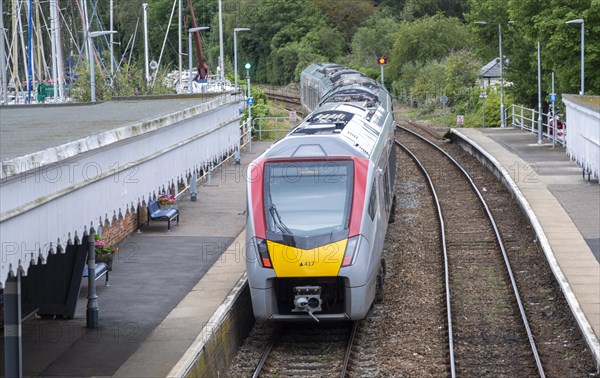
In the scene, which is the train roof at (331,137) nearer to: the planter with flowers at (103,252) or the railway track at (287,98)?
the planter with flowers at (103,252)

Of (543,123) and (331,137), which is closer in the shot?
(331,137)

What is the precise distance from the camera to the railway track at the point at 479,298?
1535 centimetres

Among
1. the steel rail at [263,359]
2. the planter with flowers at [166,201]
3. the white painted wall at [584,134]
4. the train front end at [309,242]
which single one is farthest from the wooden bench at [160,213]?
the white painted wall at [584,134]

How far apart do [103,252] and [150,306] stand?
300 centimetres

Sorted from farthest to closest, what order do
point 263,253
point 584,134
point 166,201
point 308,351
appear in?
point 584,134 < point 166,201 < point 308,351 < point 263,253

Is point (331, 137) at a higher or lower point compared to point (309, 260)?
higher

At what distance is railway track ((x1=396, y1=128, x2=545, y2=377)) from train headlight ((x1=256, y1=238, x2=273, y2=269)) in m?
2.98

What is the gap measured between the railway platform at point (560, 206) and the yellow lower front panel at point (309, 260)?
3730 millimetres

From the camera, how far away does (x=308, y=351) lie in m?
16.4

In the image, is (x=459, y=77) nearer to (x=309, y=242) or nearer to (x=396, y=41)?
(x=396, y=41)

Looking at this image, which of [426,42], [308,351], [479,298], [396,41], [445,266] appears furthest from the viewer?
[396,41]

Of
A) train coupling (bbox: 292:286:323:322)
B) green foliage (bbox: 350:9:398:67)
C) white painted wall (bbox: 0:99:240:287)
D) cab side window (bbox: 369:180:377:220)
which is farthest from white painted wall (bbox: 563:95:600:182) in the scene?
green foliage (bbox: 350:9:398:67)

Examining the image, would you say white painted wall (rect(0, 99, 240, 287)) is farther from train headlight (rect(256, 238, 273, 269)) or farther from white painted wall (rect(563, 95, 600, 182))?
white painted wall (rect(563, 95, 600, 182))

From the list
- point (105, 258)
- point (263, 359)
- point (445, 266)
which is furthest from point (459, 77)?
point (263, 359)
